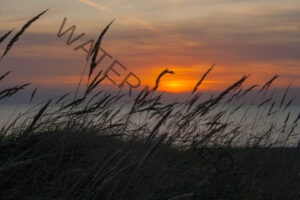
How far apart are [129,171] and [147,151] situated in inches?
7.7

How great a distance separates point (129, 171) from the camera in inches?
138

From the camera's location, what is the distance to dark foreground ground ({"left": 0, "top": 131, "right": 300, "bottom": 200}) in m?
3.21

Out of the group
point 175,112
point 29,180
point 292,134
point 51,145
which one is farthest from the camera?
point 292,134

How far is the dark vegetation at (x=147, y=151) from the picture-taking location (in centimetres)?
324

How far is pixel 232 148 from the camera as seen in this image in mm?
5066

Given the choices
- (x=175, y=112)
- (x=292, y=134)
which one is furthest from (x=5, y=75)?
(x=292, y=134)

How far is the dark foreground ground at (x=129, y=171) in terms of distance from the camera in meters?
3.21

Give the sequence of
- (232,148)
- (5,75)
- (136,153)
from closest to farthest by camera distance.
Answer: (5,75), (136,153), (232,148)

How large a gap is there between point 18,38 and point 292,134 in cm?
395

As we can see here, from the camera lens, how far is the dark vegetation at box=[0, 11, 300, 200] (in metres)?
3.24

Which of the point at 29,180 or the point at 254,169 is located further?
the point at 254,169

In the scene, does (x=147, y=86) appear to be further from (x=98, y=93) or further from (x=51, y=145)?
(x=51, y=145)

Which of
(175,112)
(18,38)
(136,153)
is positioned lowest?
(136,153)

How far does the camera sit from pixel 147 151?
3.50 m
